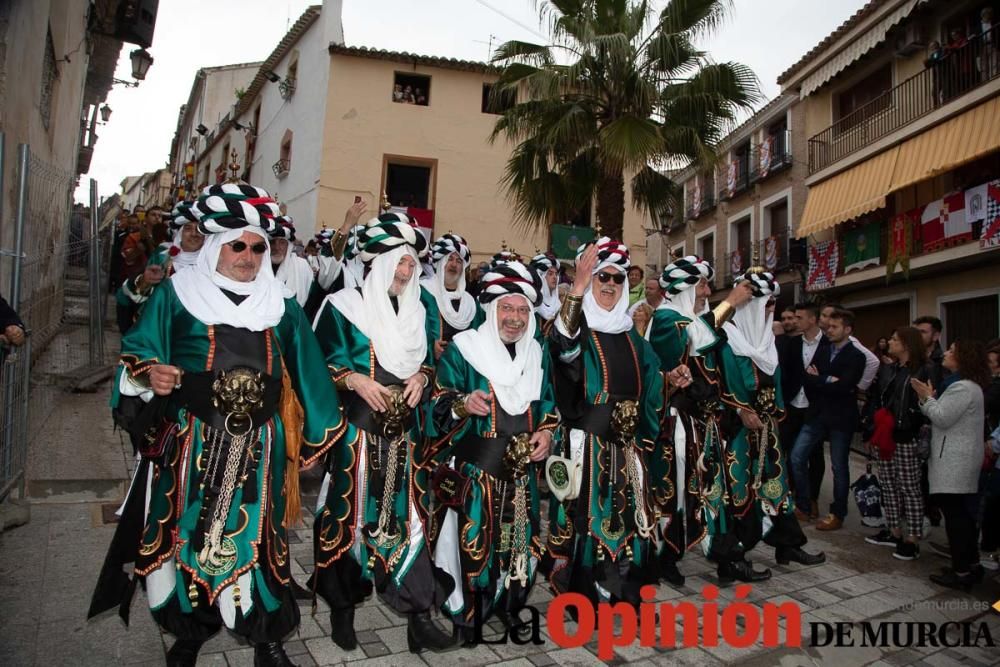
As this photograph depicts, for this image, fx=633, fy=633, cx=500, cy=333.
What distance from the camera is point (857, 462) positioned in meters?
10.0

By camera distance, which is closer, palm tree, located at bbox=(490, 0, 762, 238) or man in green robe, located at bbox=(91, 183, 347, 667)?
man in green robe, located at bbox=(91, 183, 347, 667)

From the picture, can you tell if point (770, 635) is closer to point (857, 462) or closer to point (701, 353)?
point (701, 353)

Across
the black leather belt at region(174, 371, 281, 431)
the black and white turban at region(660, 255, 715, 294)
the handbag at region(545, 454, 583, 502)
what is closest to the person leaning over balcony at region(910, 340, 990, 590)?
the black and white turban at region(660, 255, 715, 294)

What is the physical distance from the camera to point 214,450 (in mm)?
2695

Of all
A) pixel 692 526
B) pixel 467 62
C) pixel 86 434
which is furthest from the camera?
pixel 467 62

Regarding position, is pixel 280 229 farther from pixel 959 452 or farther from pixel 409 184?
pixel 409 184

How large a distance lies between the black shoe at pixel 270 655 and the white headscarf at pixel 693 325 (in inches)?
127

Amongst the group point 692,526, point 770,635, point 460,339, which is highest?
point 460,339

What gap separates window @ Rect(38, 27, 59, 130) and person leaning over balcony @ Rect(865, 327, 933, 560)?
9539mm

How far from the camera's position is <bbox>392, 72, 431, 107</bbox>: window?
59.1ft

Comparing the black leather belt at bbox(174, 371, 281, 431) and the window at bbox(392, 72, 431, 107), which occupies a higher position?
the window at bbox(392, 72, 431, 107)

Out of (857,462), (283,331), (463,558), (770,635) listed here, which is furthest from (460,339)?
(857,462)

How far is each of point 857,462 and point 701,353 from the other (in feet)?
23.4

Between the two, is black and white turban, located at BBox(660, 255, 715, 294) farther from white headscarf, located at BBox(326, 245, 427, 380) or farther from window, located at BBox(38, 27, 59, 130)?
window, located at BBox(38, 27, 59, 130)
